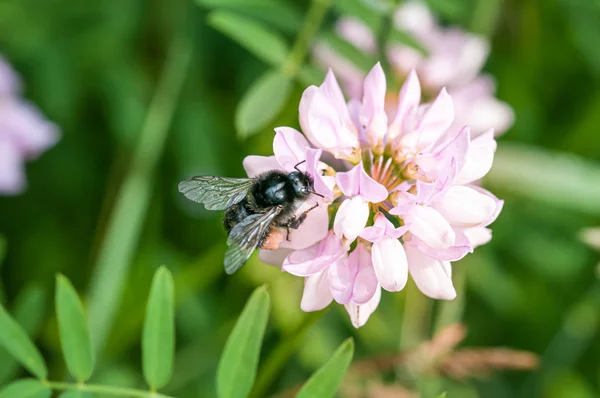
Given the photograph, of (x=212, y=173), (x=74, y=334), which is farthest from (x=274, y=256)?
(x=212, y=173)

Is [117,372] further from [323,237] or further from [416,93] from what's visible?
[416,93]

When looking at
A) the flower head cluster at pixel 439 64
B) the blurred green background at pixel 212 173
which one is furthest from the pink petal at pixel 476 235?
the blurred green background at pixel 212 173

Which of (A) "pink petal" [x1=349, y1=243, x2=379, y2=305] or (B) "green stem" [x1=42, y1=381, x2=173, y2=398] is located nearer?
(A) "pink petal" [x1=349, y1=243, x2=379, y2=305]

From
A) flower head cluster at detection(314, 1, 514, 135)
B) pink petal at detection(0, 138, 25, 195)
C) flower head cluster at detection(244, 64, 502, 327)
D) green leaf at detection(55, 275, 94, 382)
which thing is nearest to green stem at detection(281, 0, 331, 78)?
flower head cluster at detection(314, 1, 514, 135)

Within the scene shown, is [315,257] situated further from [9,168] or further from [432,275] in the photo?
[9,168]

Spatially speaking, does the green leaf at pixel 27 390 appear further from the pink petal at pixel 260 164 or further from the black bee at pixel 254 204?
the pink petal at pixel 260 164

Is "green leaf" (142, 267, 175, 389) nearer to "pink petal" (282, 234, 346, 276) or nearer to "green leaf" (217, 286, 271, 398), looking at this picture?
"green leaf" (217, 286, 271, 398)

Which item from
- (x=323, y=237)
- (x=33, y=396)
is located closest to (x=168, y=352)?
(x=33, y=396)
